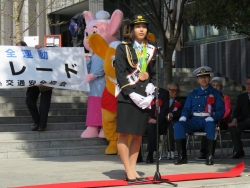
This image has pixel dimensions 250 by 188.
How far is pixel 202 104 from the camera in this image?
444 inches

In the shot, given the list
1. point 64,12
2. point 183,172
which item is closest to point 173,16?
point 183,172

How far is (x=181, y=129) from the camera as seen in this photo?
36.5ft

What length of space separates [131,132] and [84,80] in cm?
592

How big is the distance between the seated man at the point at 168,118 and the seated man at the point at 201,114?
0.43 metres

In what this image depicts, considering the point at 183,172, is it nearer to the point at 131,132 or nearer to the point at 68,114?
the point at 131,132

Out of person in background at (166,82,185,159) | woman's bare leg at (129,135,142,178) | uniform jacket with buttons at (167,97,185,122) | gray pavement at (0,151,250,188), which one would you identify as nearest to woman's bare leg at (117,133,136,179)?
woman's bare leg at (129,135,142,178)

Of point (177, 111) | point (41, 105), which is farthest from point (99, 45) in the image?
point (177, 111)

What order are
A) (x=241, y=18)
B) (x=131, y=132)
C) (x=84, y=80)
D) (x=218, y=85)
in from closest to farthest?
(x=131, y=132) < (x=241, y=18) < (x=218, y=85) < (x=84, y=80)

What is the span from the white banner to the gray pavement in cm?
212

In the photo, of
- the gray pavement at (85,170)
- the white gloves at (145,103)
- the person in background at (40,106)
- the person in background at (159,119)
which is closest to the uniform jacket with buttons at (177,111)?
the person in background at (159,119)

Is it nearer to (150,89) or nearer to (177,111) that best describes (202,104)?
(177,111)

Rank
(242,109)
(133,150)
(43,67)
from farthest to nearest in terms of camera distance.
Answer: (43,67) < (242,109) < (133,150)

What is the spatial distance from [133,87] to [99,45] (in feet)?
14.6

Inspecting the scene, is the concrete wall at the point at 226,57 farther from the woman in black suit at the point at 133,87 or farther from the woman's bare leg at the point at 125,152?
the woman's bare leg at the point at 125,152
